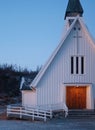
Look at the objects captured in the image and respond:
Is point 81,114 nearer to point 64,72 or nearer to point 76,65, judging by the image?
point 64,72

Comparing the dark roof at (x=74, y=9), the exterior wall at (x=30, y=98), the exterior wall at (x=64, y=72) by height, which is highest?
the dark roof at (x=74, y=9)

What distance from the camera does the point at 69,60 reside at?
33.7 m

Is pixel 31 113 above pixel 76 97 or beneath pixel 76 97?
beneath

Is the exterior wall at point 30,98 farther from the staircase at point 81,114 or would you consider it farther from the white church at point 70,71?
the staircase at point 81,114

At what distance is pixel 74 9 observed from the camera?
40812 mm

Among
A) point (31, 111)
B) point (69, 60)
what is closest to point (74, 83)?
point (69, 60)

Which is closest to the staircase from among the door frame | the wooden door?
the door frame

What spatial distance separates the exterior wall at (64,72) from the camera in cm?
3331

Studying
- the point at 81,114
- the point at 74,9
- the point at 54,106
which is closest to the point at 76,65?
the point at 54,106

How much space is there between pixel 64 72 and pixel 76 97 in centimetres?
288

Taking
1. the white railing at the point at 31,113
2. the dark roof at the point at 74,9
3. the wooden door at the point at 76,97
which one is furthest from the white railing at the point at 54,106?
the dark roof at the point at 74,9

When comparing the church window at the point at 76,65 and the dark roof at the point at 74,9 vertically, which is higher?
the dark roof at the point at 74,9

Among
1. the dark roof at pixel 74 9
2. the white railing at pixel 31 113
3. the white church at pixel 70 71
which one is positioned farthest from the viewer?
the dark roof at pixel 74 9

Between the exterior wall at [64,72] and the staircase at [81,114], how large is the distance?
2311 millimetres
